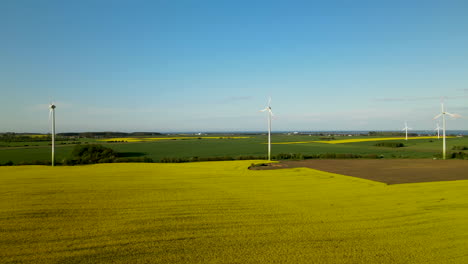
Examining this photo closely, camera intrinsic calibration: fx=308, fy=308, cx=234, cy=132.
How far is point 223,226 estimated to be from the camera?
9898mm

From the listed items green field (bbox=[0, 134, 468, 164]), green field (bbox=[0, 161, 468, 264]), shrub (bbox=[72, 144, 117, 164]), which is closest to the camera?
green field (bbox=[0, 161, 468, 264])

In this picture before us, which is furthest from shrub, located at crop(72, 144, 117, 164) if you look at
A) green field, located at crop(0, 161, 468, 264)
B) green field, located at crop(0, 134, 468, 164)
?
green field, located at crop(0, 161, 468, 264)

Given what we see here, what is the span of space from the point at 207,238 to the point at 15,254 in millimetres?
4586

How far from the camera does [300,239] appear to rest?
8.71 m

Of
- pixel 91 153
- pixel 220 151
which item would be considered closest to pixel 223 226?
pixel 91 153

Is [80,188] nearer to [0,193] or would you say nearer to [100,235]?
[0,193]

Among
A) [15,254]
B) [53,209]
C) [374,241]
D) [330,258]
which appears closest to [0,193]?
[53,209]

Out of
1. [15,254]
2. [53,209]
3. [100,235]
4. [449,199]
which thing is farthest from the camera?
[449,199]

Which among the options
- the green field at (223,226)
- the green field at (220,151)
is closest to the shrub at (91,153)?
the green field at (220,151)

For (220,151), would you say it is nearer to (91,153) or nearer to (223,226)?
(91,153)

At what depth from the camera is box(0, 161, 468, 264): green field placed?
24.6 ft

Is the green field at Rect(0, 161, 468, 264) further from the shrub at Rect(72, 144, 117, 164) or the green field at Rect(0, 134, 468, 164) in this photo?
the green field at Rect(0, 134, 468, 164)

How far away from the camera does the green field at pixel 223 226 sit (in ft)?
24.6

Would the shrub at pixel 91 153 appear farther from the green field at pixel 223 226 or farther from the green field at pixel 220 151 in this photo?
the green field at pixel 223 226
